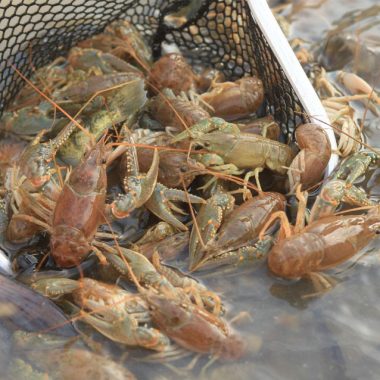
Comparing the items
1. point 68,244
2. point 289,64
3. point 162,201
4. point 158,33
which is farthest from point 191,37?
point 68,244

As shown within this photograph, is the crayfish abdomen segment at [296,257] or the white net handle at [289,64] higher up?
the white net handle at [289,64]

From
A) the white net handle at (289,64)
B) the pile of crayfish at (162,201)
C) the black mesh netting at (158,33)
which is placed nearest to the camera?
the pile of crayfish at (162,201)

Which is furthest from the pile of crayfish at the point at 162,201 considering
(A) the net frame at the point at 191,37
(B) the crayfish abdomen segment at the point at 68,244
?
(A) the net frame at the point at 191,37

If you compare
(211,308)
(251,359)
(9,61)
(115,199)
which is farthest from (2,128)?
(251,359)

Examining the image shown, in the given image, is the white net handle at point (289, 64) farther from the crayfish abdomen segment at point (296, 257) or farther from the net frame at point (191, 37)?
the crayfish abdomen segment at point (296, 257)

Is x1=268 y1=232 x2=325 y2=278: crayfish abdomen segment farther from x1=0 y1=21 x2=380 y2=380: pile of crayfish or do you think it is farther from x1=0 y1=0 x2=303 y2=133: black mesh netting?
x1=0 y1=0 x2=303 y2=133: black mesh netting

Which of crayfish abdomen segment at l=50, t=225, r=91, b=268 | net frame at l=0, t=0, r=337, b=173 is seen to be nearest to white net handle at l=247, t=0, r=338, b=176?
net frame at l=0, t=0, r=337, b=173

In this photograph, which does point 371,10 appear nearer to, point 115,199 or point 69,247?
point 115,199

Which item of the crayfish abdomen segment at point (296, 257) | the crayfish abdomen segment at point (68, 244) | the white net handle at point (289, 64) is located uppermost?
the white net handle at point (289, 64)
